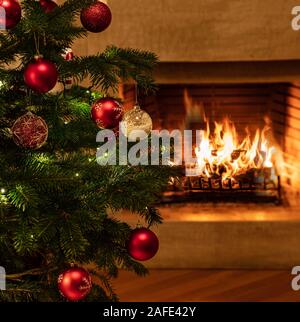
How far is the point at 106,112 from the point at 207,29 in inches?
67.6

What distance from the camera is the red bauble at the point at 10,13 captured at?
3.43 ft

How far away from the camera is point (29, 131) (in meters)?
1.07

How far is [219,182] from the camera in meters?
3.10

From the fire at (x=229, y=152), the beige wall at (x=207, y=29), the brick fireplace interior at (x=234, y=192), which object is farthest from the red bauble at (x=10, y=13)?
the fire at (x=229, y=152)

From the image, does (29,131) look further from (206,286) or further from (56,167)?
(206,286)

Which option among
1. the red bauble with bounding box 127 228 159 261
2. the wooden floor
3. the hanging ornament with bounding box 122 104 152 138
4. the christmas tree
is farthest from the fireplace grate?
the red bauble with bounding box 127 228 159 261

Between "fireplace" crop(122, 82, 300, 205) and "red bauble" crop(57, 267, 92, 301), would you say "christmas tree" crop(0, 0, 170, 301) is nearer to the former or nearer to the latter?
"red bauble" crop(57, 267, 92, 301)

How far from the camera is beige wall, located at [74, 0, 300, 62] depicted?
8.85ft

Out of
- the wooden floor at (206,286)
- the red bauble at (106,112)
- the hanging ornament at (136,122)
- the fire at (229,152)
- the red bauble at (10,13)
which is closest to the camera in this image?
the red bauble at (10,13)

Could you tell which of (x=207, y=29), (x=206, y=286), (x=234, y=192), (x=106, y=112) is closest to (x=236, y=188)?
(x=234, y=192)

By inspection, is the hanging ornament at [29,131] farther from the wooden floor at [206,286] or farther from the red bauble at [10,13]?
the wooden floor at [206,286]

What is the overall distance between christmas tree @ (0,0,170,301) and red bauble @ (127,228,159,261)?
0.04m

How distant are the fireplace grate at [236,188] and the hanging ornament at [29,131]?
206 cm
